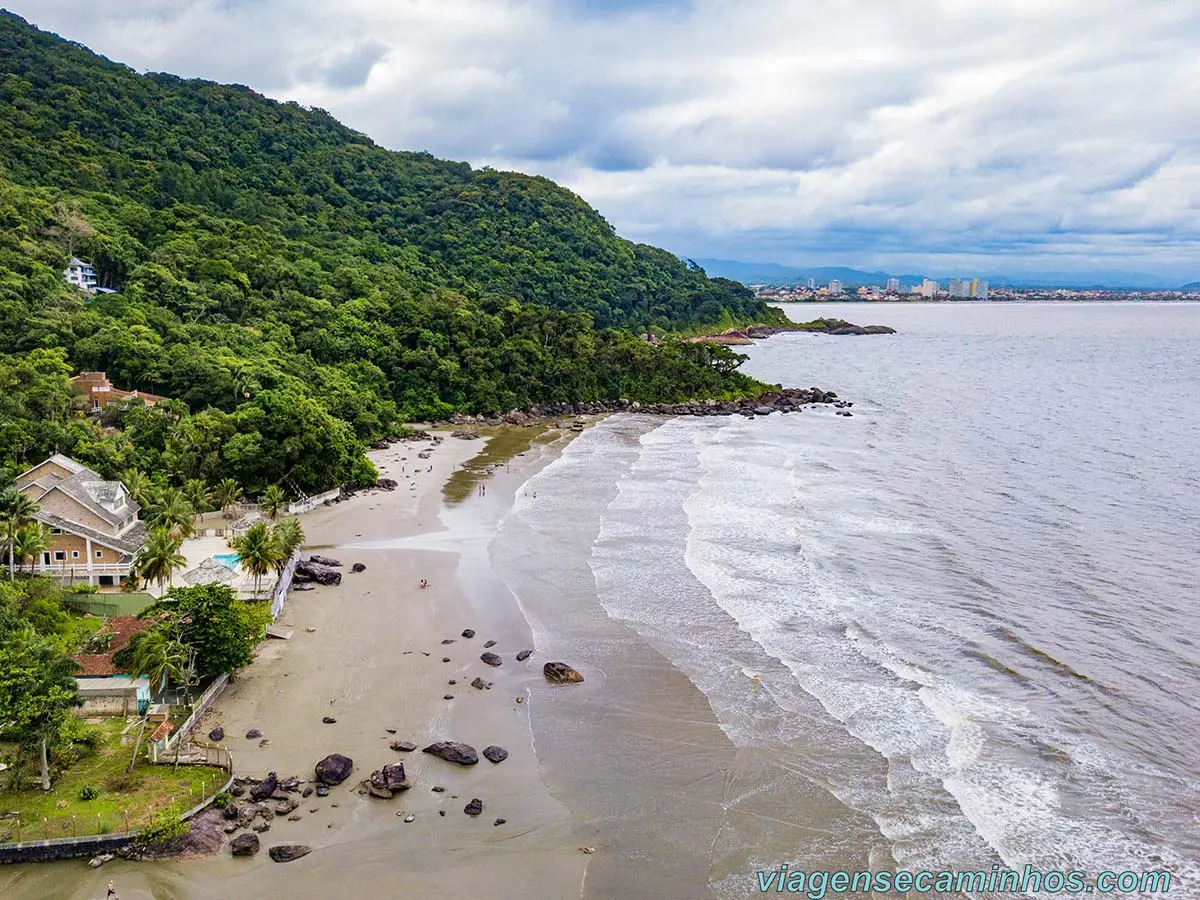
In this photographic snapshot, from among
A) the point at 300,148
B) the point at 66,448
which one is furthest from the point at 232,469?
the point at 300,148

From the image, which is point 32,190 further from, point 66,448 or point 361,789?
point 361,789

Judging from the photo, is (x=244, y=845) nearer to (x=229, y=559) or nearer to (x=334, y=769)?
(x=334, y=769)

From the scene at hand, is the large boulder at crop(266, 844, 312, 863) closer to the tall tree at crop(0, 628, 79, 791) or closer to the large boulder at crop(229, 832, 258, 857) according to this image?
the large boulder at crop(229, 832, 258, 857)

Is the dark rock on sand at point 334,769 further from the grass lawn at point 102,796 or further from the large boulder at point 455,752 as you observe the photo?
the grass lawn at point 102,796

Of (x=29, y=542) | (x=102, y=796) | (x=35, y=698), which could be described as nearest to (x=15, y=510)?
(x=29, y=542)

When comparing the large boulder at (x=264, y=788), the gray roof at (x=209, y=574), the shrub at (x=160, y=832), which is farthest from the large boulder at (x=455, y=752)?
the gray roof at (x=209, y=574)
